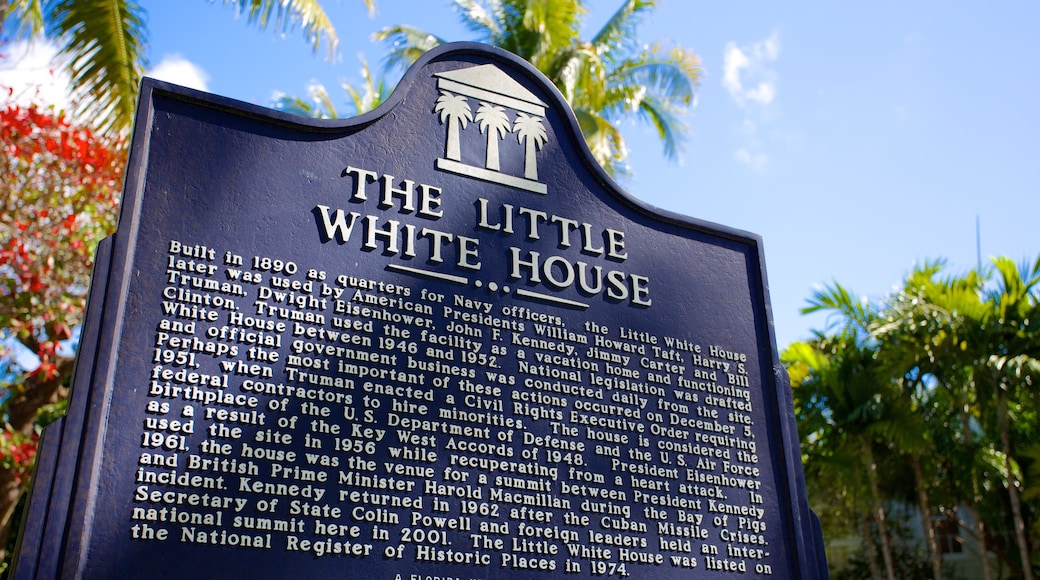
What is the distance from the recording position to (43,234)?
12578 mm

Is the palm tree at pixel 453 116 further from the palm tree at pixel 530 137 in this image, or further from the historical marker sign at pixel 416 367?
the palm tree at pixel 530 137

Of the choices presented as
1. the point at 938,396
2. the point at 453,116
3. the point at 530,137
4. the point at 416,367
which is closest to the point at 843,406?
the point at 938,396

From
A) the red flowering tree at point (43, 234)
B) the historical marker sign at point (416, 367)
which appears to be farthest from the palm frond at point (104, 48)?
the historical marker sign at point (416, 367)

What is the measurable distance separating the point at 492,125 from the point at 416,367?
2.03 metres

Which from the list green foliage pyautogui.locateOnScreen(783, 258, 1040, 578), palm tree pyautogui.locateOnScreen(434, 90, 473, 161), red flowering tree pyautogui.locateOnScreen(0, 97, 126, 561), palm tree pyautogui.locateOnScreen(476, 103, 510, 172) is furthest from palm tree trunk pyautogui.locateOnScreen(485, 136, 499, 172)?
green foliage pyautogui.locateOnScreen(783, 258, 1040, 578)

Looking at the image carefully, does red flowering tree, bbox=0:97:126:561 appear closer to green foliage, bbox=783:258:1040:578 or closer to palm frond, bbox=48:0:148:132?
palm frond, bbox=48:0:148:132

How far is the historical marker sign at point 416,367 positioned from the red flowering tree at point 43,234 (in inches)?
307

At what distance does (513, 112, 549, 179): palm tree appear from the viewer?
6.52m

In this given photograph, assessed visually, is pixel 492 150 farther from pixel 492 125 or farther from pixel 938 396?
pixel 938 396

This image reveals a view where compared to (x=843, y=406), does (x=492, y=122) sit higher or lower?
lower

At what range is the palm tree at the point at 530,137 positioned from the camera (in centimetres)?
652

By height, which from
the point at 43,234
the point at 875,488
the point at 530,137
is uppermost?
the point at 43,234

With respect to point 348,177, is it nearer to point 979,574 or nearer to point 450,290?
point 450,290

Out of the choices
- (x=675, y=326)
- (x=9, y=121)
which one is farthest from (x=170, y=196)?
(x=9, y=121)
